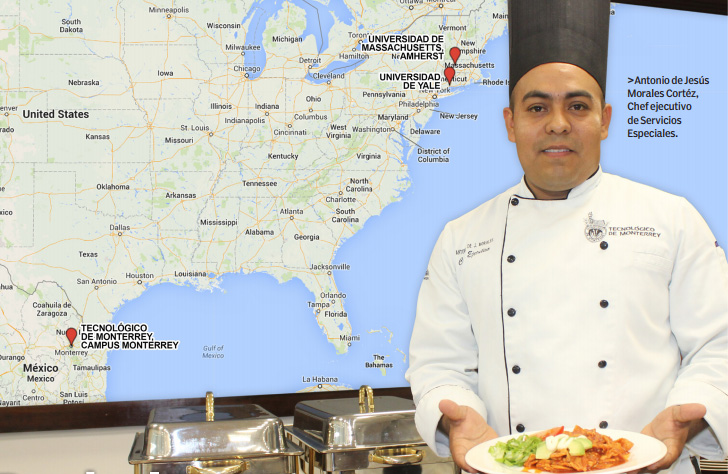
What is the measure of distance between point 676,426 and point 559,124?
24.5 inches

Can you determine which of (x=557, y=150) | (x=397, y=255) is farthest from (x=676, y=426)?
(x=397, y=255)

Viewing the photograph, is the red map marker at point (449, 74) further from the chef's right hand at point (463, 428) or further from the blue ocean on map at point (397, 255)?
the chef's right hand at point (463, 428)

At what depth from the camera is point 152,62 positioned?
266 centimetres

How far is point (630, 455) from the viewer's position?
1.31 metres

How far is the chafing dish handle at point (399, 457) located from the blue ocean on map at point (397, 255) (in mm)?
487

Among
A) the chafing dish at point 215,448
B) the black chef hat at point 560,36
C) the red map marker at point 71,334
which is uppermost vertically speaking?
the black chef hat at point 560,36

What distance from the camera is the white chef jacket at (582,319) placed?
5.02 ft

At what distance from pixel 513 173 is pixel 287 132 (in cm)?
86

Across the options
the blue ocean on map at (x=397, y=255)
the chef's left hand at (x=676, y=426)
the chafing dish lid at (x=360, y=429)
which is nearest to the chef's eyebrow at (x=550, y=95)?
the chef's left hand at (x=676, y=426)

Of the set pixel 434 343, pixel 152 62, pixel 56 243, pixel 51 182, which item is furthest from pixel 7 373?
pixel 434 343

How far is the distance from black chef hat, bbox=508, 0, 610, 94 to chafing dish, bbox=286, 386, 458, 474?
1.10 m

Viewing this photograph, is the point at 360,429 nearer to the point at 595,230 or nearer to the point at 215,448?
the point at 215,448

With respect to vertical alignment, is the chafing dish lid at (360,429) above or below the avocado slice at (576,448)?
below

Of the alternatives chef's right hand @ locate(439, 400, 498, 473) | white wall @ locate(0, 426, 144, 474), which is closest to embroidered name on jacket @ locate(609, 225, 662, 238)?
chef's right hand @ locate(439, 400, 498, 473)
